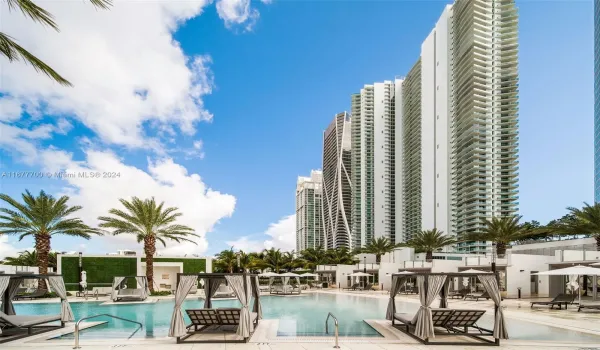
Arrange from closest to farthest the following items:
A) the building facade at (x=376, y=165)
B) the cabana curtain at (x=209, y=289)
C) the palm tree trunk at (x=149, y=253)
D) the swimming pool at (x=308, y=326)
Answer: the swimming pool at (x=308, y=326), the cabana curtain at (x=209, y=289), the palm tree trunk at (x=149, y=253), the building facade at (x=376, y=165)

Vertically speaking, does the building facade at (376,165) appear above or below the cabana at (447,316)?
above

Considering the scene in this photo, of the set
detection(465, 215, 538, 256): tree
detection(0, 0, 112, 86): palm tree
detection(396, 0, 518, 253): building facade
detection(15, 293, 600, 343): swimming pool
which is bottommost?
detection(15, 293, 600, 343): swimming pool

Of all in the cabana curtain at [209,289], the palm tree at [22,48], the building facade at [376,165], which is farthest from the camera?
the building facade at [376,165]

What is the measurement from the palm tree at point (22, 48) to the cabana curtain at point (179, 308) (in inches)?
221

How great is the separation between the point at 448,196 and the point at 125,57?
6537 cm

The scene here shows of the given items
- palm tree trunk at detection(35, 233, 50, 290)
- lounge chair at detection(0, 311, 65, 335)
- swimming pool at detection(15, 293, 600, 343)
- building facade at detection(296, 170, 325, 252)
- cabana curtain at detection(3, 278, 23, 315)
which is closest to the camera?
lounge chair at detection(0, 311, 65, 335)

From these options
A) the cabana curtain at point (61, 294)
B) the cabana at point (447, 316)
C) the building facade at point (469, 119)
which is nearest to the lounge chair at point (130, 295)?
the cabana curtain at point (61, 294)

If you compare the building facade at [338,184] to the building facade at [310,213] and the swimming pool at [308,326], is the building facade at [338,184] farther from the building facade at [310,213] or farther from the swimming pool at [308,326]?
the swimming pool at [308,326]

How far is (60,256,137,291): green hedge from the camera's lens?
33.4 meters

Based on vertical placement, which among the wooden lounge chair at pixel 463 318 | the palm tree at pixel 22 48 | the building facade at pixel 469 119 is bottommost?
the wooden lounge chair at pixel 463 318

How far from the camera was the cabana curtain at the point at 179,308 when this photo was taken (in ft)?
35.8

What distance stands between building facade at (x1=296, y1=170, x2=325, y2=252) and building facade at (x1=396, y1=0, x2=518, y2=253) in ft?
171

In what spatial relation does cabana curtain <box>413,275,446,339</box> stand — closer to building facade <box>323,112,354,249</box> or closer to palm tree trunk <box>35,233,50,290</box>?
palm tree trunk <box>35,233,50,290</box>

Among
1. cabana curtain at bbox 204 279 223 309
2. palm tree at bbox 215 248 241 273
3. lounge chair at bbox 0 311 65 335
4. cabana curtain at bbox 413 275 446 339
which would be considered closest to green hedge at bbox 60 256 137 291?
palm tree at bbox 215 248 241 273
